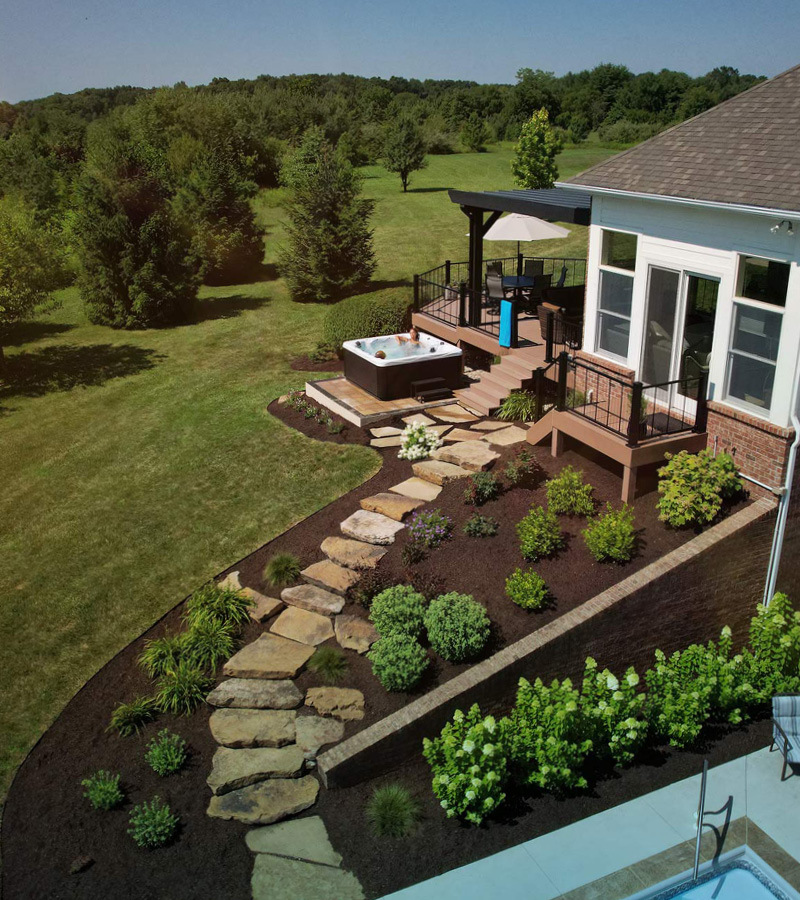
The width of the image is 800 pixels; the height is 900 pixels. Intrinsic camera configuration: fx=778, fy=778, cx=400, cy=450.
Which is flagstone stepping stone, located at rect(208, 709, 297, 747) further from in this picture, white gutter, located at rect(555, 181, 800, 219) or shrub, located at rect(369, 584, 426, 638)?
white gutter, located at rect(555, 181, 800, 219)

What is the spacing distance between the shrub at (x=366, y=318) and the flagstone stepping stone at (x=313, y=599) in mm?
8706

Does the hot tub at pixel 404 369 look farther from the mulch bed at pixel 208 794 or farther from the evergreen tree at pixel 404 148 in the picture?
the evergreen tree at pixel 404 148

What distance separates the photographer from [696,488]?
933 cm

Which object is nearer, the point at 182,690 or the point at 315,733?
the point at 315,733

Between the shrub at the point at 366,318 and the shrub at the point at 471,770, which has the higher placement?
the shrub at the point at 366,318

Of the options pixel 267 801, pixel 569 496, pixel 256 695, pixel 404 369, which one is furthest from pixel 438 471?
pixel 267 801

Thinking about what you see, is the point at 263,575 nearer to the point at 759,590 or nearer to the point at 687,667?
the point at 687,667

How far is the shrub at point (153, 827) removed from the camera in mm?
6684

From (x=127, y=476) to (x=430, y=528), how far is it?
6.10 m

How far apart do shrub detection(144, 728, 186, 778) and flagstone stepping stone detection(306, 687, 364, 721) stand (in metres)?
1.36

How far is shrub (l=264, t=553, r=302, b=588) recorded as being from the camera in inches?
394

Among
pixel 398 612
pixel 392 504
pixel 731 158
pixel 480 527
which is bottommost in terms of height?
pixel 398 612

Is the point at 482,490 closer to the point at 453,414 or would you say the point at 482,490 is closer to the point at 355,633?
the point at 355,633

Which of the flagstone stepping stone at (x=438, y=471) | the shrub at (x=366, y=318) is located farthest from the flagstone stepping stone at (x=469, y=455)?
the shrub at (x=366, y=318)
